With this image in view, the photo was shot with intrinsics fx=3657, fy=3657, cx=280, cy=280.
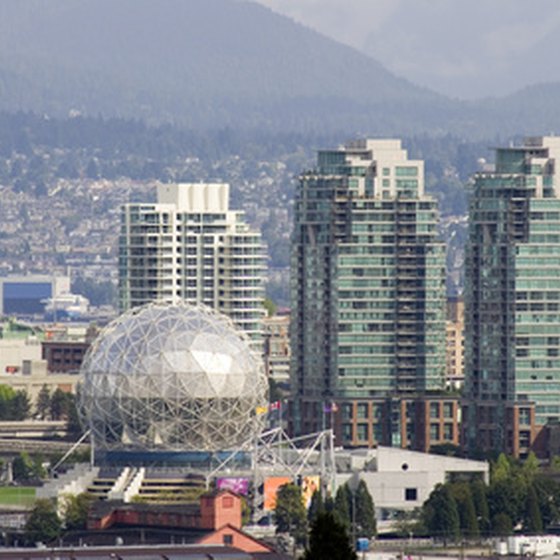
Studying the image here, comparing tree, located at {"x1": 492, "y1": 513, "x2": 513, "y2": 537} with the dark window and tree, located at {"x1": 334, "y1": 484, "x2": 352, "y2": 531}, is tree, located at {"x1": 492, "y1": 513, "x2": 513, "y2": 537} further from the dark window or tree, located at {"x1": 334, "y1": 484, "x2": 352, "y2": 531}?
the dark window

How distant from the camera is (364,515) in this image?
141m

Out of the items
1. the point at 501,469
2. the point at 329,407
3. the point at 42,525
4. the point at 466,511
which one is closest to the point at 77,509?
the point at 42,525

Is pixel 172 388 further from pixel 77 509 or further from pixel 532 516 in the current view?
pixel 532 516

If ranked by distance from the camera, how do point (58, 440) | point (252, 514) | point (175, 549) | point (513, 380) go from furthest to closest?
point (58, 440) < point (513, 380) < point (252, 514) < point (175, 549)

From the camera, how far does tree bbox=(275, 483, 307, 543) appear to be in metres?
139

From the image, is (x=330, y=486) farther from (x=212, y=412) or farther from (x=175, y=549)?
(x=175, y=549)

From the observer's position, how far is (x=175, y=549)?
109 m

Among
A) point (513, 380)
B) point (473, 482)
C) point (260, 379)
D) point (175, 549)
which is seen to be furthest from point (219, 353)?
point (175, 549)

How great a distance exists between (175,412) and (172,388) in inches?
40.9

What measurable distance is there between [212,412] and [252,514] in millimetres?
7430

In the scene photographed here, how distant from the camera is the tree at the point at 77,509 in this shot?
137 metres

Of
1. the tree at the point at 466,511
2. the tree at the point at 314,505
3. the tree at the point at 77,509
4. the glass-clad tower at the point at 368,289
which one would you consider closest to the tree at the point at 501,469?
the tree at the point at 466,511

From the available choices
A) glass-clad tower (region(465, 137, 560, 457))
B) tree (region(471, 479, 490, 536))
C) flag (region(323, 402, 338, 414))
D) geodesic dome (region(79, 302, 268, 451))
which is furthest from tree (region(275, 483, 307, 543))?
glass-clad tower (region(465, 137, 560, 457))

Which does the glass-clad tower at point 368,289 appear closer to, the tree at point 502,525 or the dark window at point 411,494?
the dark window at point 411,494
